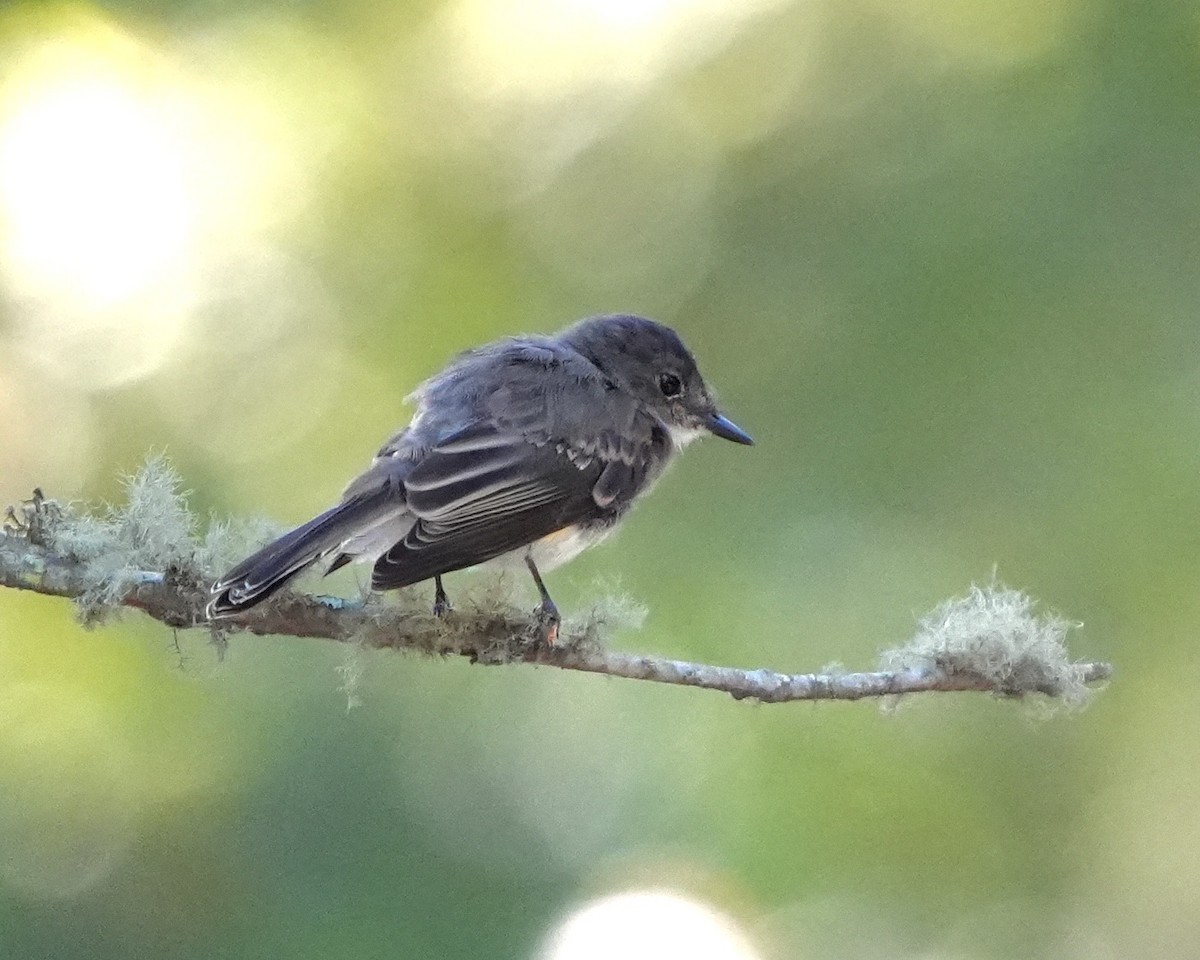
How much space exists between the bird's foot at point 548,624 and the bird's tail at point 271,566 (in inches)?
11.9

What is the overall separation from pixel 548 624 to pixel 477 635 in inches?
4.1

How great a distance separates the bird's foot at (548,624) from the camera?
76.4 inches

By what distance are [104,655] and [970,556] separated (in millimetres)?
1794

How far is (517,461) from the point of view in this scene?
7.69ft

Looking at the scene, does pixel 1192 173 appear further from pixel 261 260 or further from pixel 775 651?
pixel 261 260

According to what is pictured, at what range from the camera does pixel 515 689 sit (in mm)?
2967

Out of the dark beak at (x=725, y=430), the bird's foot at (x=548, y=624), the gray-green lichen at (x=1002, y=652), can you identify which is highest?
the dark beak at (x=725, y=430)

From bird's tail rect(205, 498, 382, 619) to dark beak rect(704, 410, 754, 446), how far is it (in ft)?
3.63

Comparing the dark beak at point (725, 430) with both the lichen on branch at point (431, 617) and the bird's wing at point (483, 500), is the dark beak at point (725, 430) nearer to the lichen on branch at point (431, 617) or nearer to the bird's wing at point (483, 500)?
the bird's wing at point (483, 500)

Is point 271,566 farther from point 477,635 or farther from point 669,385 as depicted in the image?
point 669,385

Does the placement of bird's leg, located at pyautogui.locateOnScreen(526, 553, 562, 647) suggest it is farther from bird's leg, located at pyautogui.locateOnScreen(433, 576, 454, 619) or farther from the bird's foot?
bird's leg, located at pyautogui.locateOnScreen(433, 576, 454, 619)

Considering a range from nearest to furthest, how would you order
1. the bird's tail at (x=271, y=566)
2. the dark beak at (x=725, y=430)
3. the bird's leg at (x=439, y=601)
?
the bird's tail at (x=271, y=566) → the bird's leg at (x=439, y=601) → the dark beak at (x=725, y=430)

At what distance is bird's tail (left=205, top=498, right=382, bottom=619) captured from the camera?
5.44 ft

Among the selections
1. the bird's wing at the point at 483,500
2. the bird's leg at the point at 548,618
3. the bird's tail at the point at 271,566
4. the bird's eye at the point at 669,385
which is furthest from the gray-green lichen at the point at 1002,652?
the bird's eye at the point at 669,385
